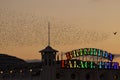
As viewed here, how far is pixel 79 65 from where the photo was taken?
366 ft

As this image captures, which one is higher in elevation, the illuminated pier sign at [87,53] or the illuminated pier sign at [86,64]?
the illuminated pier sign at [87,53]

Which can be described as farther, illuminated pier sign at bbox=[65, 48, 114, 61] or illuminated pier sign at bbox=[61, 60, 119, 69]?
illuminated pier sign at bbox=[65, 48, 114, 61]

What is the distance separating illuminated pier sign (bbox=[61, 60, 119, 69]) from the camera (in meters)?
109

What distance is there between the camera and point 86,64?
4432 inches

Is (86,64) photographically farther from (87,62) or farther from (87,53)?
(87,53)

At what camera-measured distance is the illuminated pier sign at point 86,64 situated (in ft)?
359

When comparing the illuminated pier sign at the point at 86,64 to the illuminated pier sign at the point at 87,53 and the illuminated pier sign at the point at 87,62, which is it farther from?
the illuminated pier sign at the point at 87,53

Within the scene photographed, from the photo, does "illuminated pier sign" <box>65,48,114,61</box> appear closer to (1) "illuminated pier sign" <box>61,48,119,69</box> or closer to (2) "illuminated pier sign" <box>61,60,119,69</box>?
(1) "illuminated pier sign" <box>61,48,119,69</box>

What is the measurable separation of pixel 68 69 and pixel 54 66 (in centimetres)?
430

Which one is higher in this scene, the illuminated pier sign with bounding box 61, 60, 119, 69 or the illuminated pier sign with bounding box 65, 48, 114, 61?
the illuminated pier sign with bounding box 65, 48, 114, 61

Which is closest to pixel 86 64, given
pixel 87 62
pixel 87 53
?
pixel 87 62

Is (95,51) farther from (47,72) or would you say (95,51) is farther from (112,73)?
(47,72)

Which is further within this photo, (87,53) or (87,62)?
(87,53)

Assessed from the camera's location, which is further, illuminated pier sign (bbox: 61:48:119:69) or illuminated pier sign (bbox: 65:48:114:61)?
illuminated pier sign (bbox: 65:48:114:61)
